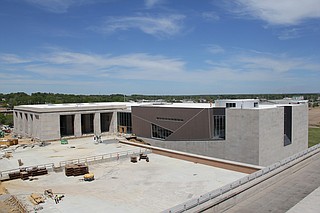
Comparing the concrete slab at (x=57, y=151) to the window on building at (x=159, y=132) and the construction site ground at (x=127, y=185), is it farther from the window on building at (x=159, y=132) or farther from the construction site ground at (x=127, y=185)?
the window on building at (x=159, y=132)

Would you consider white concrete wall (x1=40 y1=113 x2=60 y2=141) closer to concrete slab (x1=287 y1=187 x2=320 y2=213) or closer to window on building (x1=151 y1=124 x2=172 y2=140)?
window on building (x1=151 y1=124 x2=172 y2=140)

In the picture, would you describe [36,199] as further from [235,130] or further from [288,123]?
[288,123]

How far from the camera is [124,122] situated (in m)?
61.7

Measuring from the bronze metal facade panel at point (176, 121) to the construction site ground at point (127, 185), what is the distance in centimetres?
932

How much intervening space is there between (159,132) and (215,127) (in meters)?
11.8

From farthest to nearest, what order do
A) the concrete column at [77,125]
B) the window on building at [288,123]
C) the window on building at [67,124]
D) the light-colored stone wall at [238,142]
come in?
the window on building at [67,124], the concrete column at [77,125], the window on building at [288,123], the light-colored stone wall at [238,142]

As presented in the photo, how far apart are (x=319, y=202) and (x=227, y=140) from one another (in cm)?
2239

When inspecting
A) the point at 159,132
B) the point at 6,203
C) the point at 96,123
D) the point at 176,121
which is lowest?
the point at 6,203

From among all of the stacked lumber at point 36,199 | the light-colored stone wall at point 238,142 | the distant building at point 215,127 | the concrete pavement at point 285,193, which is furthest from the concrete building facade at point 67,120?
the concrete pavement at point 285,193

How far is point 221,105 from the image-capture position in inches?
1727

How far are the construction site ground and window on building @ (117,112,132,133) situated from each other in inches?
921

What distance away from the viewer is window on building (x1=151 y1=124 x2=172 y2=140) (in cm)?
4936

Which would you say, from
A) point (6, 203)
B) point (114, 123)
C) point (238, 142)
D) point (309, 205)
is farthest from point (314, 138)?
point (6, 203)

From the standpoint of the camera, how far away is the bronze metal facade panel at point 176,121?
43250 mm
